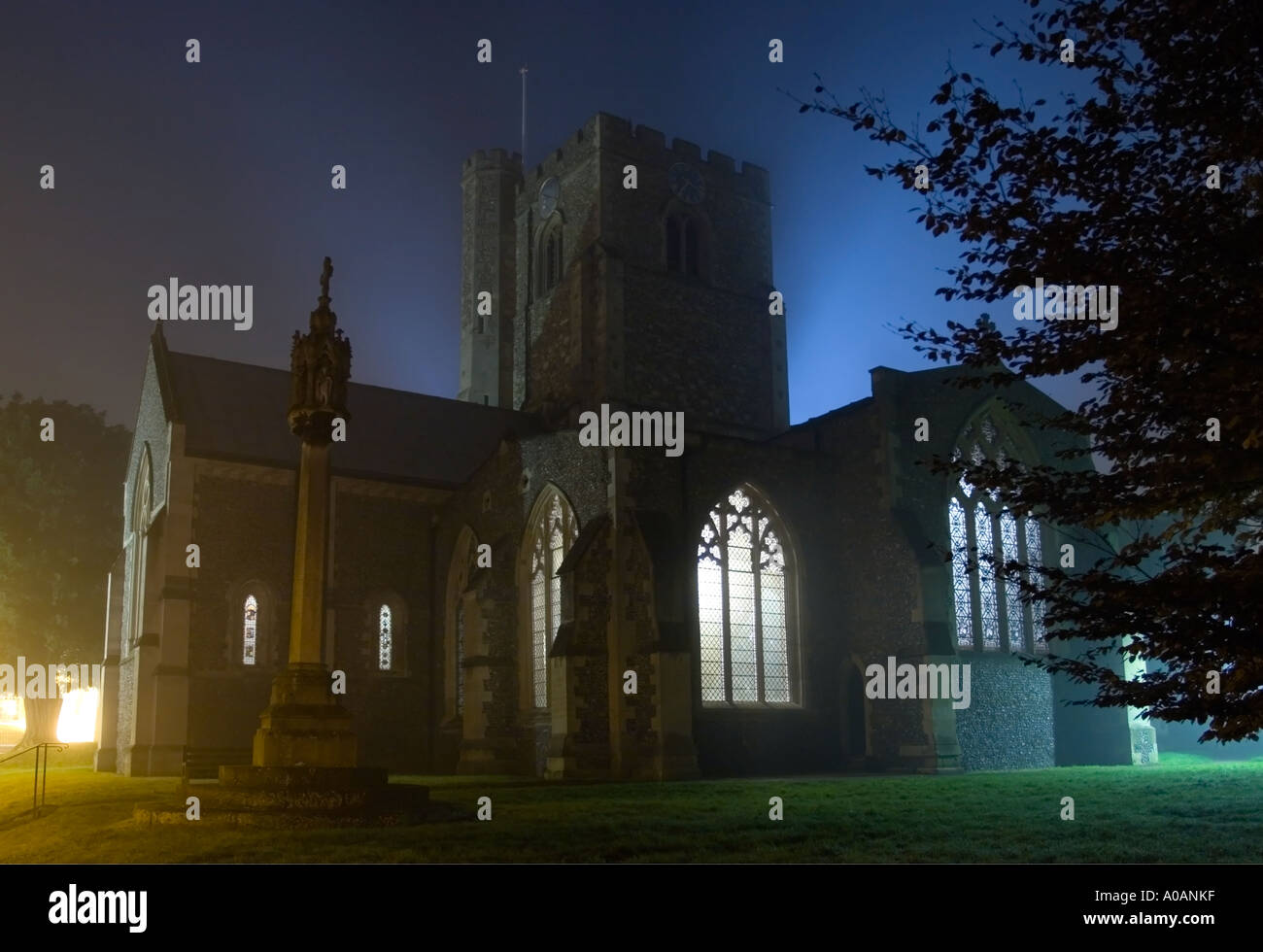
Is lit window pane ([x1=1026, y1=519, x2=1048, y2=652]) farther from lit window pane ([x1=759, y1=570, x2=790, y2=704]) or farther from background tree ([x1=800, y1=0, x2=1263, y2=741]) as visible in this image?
background tree ([x1=800, y1=0, x2=1263, y2=741])

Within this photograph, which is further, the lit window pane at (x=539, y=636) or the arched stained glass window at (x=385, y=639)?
the arched stained glass window at (x=385, y=639)

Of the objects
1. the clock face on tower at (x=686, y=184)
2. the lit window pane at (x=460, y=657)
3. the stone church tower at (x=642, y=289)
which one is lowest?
the lit window pane at (x=460, y=657)

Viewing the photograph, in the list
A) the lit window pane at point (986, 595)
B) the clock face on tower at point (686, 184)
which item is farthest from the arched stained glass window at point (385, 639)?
the clock face on tower at point (686, 184)

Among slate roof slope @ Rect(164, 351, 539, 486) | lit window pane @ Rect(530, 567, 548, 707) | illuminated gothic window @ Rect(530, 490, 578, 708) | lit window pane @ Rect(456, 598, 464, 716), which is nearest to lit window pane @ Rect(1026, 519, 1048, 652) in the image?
illuminated gothic window @ Rect(530, 490, 578, 708)

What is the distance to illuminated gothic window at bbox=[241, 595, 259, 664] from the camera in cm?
2838

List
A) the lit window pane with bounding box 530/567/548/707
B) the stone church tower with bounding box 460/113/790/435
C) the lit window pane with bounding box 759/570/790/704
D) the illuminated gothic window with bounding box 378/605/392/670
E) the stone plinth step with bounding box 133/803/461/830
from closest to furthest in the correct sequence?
the stone plinth step with bounding box 133/803/461/830
the lit window pane with bounding box 759/570/790/704
the lit window pane with bounding box 530/567/548/707
the illuminated gothic window with bounding box 378/605/392/670
the stone church tower with bounding box 460/113/790/435

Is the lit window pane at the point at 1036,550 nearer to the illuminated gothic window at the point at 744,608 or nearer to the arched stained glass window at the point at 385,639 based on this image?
the illuminated gothic window at the point at 744,608

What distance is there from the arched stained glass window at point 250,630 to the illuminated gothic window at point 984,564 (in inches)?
666

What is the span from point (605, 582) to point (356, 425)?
12674mm

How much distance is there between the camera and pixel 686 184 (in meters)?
37.6

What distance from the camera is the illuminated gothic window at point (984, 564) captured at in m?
27.1

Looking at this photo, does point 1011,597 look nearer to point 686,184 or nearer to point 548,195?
point 686,184

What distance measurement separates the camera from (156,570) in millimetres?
28344
